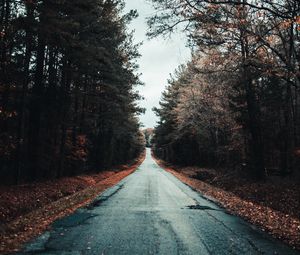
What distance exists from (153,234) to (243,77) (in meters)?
12.3

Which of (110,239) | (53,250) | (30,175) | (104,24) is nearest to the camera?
(53,250)

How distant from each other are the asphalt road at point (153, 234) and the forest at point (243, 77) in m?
5.55

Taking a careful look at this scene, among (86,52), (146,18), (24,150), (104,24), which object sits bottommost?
(24,150)

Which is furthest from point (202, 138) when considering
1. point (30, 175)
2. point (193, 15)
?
point (193, 15)

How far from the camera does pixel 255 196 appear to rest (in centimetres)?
1822

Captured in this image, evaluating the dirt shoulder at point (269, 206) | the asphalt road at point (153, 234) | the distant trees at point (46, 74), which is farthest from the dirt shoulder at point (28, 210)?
the dirt shoulder at point (269, 206)

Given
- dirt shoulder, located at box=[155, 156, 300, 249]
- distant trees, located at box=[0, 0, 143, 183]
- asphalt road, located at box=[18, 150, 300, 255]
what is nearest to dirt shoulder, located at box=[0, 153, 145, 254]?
asphalt road, located at box=[18, 150, 300, 255]

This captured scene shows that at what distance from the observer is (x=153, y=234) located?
9734mm

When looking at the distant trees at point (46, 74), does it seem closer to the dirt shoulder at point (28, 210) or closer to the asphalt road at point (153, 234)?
the dirt shoulder at point (28, 210)

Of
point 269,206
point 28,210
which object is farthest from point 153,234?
point 269,206

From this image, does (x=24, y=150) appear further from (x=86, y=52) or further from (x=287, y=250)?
(x=287, y=250)

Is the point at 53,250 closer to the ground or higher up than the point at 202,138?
closer to the ground

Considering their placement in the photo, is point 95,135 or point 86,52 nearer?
point 86,52

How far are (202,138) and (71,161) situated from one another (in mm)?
20779
